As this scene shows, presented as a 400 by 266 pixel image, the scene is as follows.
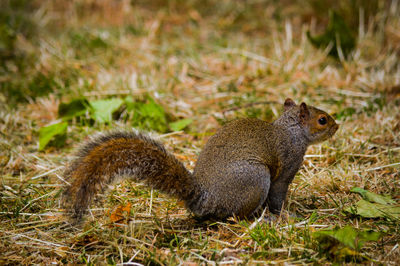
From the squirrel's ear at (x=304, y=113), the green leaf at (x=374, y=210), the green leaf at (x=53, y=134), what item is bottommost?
the green leaf at (x=374, y=210)

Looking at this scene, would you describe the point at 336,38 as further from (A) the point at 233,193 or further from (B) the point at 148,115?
(A) the point at 233,193

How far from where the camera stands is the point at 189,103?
448 cm

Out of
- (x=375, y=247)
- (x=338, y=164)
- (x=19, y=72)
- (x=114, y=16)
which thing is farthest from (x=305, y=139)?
(x=114, y=16)

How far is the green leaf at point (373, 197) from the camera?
103 inches

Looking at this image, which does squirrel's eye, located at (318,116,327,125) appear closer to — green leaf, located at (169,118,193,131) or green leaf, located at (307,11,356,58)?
green leaf, located at (169,118,193,131)

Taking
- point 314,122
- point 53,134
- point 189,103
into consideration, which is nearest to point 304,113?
point 314,122

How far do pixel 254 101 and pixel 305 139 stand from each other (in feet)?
4.58

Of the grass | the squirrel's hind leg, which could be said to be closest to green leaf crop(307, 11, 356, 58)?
the grass

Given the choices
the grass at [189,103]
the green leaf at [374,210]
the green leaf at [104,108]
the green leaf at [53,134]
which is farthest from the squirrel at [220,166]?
the green leaf at [104,108]

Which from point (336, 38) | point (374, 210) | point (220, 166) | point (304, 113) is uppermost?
point (336, 38)

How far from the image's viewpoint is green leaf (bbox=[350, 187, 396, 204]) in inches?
103

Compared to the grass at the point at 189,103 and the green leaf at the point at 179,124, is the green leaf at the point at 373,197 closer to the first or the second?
the grass at the point at 189,103

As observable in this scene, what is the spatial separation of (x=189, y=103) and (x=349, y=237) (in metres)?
2.74

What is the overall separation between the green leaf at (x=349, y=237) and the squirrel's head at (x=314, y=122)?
934 millimetres
